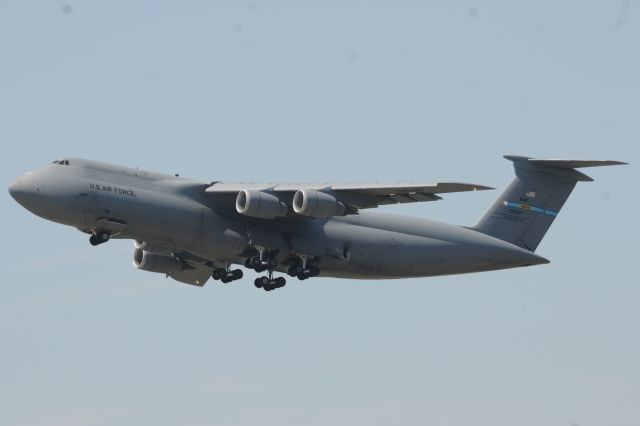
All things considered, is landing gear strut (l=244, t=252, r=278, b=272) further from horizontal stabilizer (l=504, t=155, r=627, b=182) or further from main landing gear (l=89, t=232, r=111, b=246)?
horizontal stabilizer (l=504, t=155, r=627, b=182)

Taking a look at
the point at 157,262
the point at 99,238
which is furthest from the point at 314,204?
the point at 157,262

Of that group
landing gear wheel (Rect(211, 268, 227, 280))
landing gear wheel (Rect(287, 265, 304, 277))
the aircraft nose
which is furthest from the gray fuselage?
landing gear wheel (Rect(287, 265, 304, 277))

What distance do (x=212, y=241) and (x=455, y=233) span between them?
18.0 feet

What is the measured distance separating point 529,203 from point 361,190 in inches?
207

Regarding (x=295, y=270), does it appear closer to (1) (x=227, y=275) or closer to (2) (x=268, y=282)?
(2) (x=268, y=282)

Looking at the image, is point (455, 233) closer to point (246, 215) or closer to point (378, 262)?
point (378, 262)

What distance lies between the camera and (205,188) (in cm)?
2525

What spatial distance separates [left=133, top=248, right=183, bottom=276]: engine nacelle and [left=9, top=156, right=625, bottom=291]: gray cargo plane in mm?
21

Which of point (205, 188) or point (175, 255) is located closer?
point (205, 188)

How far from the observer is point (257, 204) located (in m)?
24.3

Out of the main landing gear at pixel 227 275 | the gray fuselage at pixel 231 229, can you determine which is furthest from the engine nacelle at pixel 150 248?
the main landing gear at pixel 227 275

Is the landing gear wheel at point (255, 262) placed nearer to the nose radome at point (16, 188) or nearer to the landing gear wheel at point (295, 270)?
the landing gear wheel at point (295, 270)

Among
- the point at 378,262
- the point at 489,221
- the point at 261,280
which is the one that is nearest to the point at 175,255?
the point at 261,280

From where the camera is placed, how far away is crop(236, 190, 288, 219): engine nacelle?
2428cm
